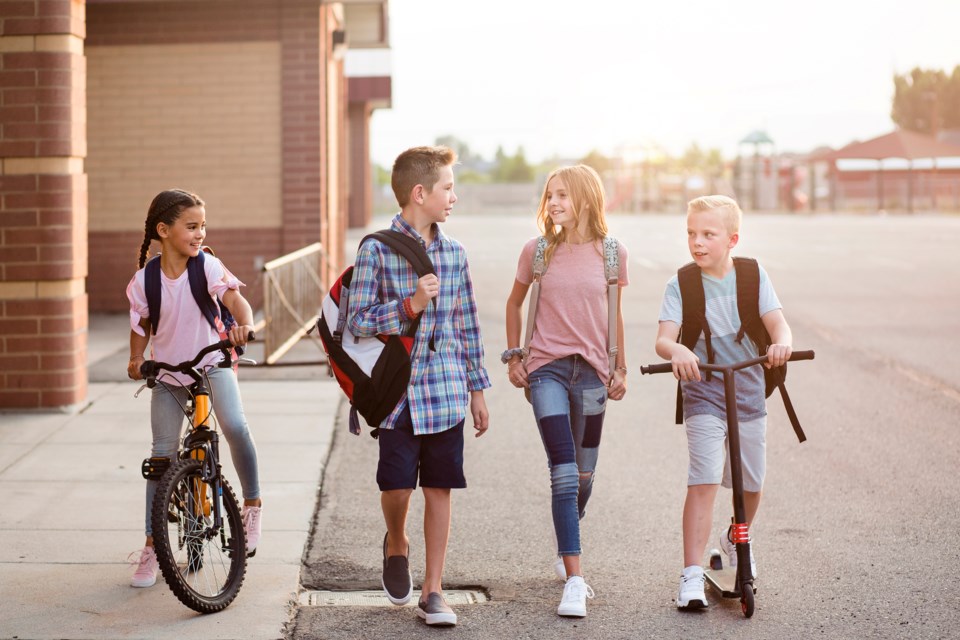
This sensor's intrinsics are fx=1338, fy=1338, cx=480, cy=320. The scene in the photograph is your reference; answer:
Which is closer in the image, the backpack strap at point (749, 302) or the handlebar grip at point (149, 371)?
the handlebar grip at point (149, 371)

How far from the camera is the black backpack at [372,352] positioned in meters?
4.87

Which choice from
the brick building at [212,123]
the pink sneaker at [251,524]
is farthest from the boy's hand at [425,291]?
the brick building at [212,123]

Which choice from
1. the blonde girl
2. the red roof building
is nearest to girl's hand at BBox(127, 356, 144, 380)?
the blonde girl

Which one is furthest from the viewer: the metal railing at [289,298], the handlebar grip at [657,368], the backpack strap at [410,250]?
the metal railing at [289,298]

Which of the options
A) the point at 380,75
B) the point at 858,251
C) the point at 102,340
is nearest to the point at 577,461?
the point at 102,340

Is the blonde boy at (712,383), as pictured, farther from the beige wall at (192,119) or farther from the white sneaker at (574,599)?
the beige wall at (192,119)

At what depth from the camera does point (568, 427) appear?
5281 millimetres

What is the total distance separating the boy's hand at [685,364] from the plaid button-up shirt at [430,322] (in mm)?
719

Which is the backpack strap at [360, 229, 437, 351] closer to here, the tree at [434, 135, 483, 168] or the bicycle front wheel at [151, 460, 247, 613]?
the bicycle front wheel at [151, 460, 247, 613]

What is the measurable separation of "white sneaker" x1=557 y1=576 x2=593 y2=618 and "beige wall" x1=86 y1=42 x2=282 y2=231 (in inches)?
465

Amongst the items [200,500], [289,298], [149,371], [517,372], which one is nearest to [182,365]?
[149,371]

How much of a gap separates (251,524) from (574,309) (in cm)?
166

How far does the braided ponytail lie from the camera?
5203 millimetres

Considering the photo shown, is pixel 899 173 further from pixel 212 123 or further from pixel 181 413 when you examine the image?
pixel 181 413
